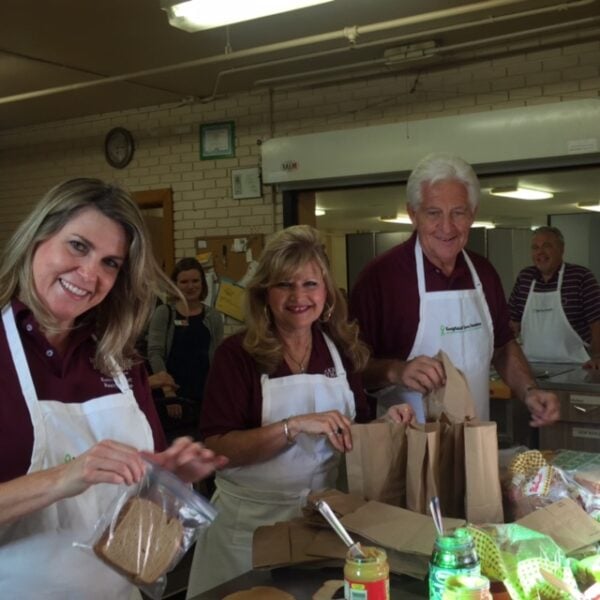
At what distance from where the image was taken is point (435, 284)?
9.20 ft

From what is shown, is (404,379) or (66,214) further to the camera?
(404,379)

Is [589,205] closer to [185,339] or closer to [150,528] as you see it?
[185,339]

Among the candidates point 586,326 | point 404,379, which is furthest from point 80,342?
point 586,326

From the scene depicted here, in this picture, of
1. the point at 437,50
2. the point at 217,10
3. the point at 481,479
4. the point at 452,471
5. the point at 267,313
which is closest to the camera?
the point at 481,479

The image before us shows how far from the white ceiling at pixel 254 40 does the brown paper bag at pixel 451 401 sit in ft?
7.19

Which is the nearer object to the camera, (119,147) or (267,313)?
(267,313)

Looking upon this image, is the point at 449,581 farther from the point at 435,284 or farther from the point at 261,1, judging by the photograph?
the point at 261,1

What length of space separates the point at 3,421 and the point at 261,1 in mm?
2070

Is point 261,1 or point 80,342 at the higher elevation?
point 261,1

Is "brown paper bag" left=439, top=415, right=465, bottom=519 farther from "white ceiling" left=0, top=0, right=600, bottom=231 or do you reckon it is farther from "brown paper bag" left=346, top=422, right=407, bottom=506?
"white ceiling" left=0, top=0, right=600, bottom=231

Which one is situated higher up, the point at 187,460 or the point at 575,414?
the point at 187,460

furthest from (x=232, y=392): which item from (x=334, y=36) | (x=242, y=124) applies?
(x=242, y=124)

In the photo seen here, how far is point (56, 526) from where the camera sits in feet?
5.50

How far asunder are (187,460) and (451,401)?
2.45 ft
